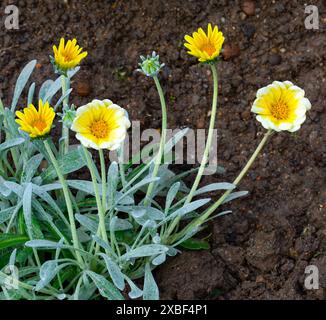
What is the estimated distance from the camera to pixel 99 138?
1.42 m

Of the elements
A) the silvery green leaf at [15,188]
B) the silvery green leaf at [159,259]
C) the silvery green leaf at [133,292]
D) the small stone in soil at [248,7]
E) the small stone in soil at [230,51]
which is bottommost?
the silvery green leaf at [133,292]

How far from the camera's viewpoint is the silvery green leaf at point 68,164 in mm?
1774

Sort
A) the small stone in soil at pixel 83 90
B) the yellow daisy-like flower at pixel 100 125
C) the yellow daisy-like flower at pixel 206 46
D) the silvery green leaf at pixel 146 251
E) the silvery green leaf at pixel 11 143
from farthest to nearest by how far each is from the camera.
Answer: the small stone in soil at pixel 83 90 < the silvery green leaf at pixel 11 143 < the silvery green leaf at pixel 146 251 < the yellow daisy-like flower at pixel 206 46 < the yellow daisy-like flower at pixel 100 125

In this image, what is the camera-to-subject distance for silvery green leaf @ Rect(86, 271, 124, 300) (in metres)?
1.63

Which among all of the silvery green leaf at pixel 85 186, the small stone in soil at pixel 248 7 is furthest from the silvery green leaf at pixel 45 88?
the small stone in soil at pixel 248 7

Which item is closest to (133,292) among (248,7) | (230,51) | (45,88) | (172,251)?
(172,251)

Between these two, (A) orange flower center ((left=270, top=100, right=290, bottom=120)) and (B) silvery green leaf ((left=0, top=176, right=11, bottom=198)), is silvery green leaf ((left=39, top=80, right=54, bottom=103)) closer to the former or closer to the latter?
(B) silvery green leaf ((left=0, top=176, right=11, bottom=198))

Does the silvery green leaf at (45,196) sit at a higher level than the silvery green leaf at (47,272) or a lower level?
higher

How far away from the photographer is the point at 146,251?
161 cm

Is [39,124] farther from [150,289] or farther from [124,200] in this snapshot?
[150,289]

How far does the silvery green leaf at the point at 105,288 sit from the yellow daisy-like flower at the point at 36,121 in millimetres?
413

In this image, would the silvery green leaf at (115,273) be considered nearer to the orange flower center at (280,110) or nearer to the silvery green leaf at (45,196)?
the silvery green leaf at (45,196)

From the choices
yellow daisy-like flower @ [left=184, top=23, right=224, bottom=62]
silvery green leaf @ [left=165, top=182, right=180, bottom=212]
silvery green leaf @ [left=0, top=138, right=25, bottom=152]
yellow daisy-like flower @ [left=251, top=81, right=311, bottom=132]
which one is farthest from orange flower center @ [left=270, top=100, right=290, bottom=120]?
silvery green leaf @ [left=0, top=138, right=25, bottom=152]

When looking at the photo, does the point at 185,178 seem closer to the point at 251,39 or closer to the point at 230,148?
the point at 230,148
